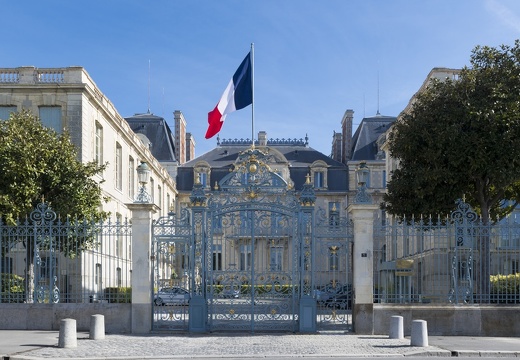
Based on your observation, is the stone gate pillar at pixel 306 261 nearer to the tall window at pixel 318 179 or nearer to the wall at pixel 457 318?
the wall at pixel 457 318

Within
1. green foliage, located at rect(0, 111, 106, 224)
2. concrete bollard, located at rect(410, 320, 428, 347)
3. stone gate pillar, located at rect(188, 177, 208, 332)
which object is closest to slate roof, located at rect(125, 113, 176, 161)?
Result: green foliage, located at rect(0, 111, 106, 224)

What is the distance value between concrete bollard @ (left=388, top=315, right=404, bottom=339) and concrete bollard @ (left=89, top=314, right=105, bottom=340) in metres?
6.37

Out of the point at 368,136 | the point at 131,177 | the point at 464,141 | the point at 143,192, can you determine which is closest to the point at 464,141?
the point at 464,141

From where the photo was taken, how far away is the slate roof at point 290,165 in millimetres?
54688

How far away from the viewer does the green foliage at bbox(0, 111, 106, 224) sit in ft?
69.7

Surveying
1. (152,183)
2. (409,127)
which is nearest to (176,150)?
(152,183)

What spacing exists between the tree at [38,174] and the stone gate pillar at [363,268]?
8196 mm

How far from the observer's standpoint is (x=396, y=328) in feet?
50.6

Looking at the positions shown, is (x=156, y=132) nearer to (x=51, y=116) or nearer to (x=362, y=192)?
(x=51, y=116)

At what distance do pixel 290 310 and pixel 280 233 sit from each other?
1869 mm

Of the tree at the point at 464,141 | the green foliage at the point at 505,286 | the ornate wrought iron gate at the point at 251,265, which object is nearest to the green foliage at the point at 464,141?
the tree at the point at 464,141

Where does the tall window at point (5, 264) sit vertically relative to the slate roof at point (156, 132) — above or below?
below

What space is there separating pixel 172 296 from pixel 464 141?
33.1 ft

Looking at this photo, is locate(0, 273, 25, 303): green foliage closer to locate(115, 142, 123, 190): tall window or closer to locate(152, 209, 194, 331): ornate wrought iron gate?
locate(152, 209, 194, 331): ornate wrought iron gate
